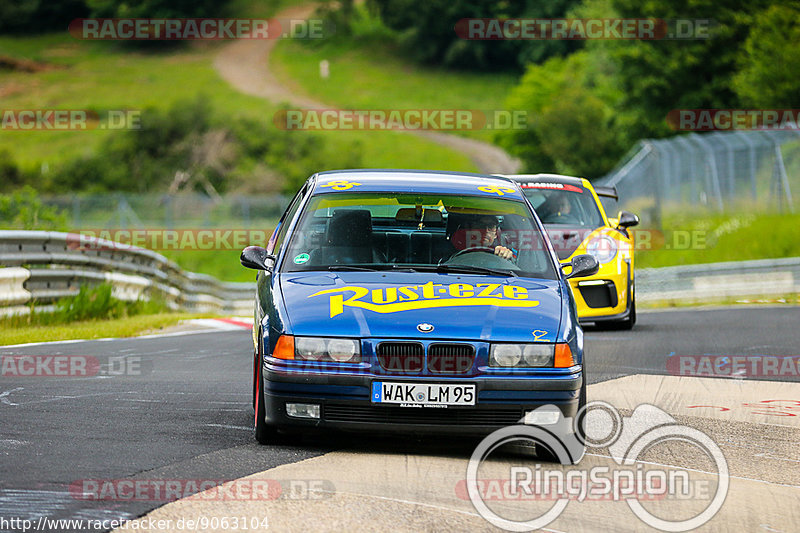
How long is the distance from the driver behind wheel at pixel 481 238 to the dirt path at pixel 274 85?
6552 centimetres

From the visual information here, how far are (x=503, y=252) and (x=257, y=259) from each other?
148 centimetres

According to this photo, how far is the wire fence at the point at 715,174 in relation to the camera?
27.6m

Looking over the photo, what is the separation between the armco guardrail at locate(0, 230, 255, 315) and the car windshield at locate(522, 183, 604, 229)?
543 centimetres

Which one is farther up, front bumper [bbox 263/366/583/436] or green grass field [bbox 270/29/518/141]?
green grass field [bbox 270/29/518/141]

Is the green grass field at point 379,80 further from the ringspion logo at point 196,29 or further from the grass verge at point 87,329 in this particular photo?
the grass verge at point 87,329

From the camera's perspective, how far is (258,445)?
677cm

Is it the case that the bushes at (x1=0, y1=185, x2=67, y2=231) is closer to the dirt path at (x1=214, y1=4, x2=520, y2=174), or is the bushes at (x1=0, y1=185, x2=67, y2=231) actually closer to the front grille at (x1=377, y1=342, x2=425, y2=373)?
the front grille at (x1=377, y1=342, x2=425, y2=373)

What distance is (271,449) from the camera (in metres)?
6.66

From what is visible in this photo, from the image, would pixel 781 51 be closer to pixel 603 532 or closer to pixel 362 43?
pixel 603 532

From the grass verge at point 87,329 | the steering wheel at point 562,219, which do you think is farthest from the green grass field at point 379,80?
the steering wheel at point 562,219

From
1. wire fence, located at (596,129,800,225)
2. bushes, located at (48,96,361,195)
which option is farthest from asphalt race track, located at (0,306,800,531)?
bushes, located at (48,96,361,195)

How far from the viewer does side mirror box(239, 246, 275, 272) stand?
25.2 ft

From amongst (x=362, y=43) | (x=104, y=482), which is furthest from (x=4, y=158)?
(x=104, y=482)

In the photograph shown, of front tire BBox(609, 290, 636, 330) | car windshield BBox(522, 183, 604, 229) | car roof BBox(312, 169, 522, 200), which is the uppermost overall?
car windshield BBox(522, 183, 604, 229)
